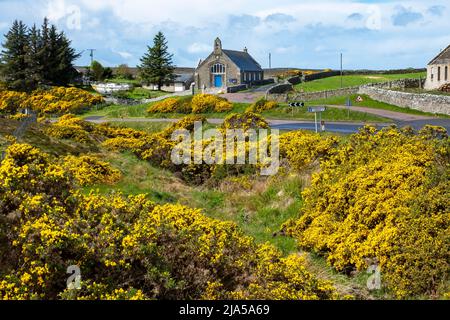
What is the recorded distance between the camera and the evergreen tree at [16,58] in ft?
214

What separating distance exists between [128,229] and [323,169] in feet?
29.9

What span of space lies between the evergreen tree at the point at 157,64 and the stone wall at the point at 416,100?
39.6 m

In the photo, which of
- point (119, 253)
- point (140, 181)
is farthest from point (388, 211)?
point (140, 181)

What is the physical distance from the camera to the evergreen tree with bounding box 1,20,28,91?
65188 millimetres

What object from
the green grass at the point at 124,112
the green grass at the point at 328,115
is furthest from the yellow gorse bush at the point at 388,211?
the green grass at the point at 124,112

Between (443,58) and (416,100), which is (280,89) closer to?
(443,58)

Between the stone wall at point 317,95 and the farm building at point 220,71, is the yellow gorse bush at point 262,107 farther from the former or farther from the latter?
the farm building at point 220,71

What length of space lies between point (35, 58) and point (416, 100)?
47.3 m

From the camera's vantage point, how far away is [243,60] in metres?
78.4

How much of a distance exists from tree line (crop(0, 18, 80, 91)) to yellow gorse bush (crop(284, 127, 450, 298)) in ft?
185
